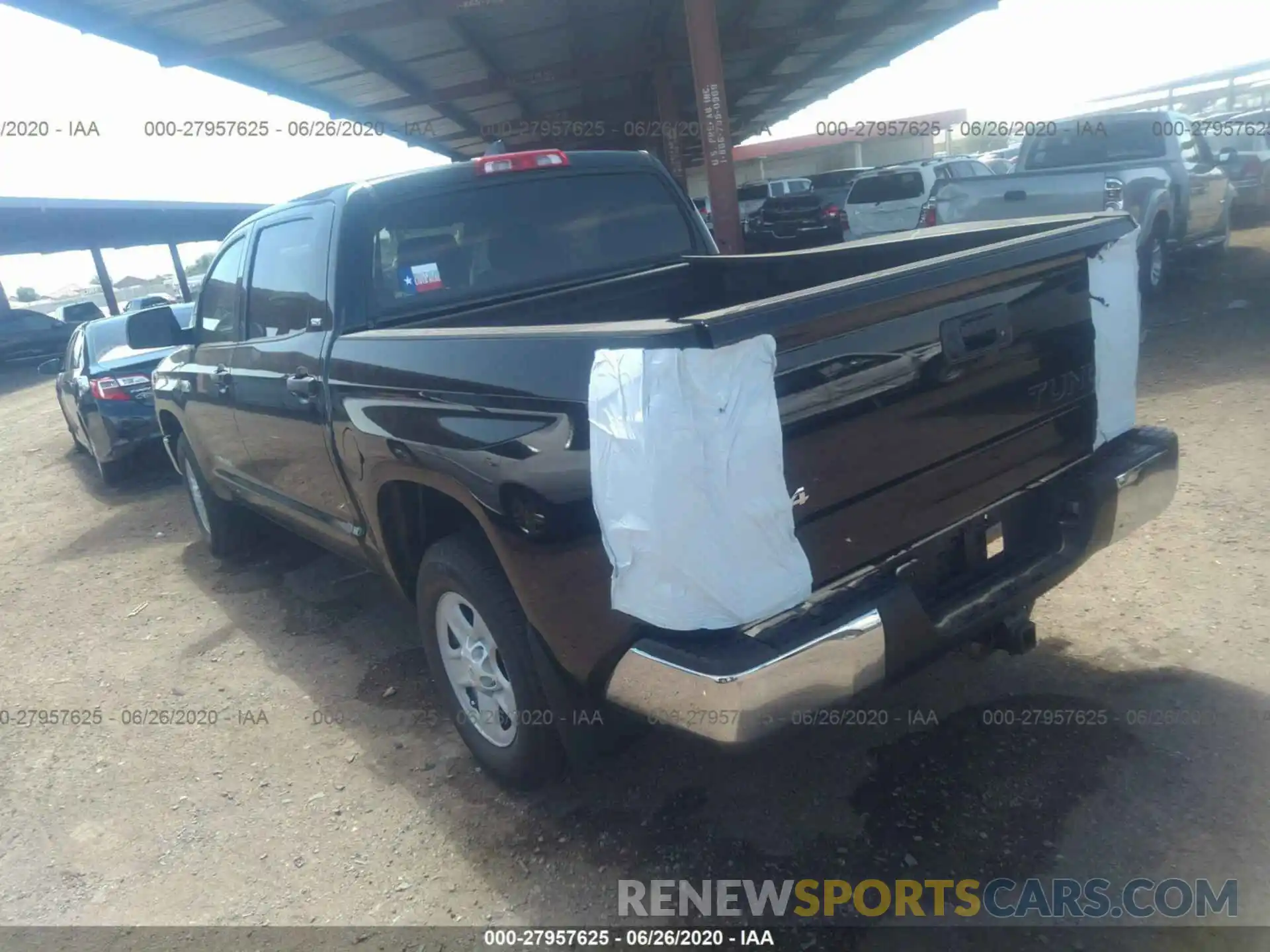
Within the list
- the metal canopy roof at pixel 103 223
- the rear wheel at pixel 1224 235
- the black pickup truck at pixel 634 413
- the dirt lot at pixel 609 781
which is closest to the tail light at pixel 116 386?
the dirt lot at pixel 609 781

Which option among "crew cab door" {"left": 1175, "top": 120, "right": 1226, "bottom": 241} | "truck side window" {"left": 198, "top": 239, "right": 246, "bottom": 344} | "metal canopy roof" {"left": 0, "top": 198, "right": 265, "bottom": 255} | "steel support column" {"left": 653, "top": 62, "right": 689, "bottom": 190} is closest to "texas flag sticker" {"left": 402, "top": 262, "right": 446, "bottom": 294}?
"truck side window" {"left": 198, "top": 239, "right": 246, "bottom": 344}

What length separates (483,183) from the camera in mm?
3980

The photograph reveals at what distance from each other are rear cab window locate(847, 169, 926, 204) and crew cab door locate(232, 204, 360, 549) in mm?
13491

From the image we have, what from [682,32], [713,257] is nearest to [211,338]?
[713,257]

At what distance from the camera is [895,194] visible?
52.6 feet

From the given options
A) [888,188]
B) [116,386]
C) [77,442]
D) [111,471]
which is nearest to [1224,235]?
[888,188]

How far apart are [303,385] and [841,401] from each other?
227cm

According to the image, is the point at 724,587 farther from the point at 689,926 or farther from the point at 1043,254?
the point at 1043,254

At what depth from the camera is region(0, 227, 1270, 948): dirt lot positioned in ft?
9.14

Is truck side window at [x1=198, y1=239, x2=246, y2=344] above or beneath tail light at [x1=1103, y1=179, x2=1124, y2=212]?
above

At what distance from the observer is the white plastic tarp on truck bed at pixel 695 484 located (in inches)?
83.9

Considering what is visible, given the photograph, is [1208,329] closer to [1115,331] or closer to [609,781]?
[1115,331]

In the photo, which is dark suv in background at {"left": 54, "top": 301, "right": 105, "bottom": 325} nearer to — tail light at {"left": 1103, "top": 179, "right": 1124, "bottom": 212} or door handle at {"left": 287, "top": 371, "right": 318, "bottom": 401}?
tail light at {"left": 1103, "top": 179, "right": 1124, "bottom": 212}

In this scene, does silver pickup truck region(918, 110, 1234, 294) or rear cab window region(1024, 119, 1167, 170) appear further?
rear cab window region(1024, 119, 1167, 170)
